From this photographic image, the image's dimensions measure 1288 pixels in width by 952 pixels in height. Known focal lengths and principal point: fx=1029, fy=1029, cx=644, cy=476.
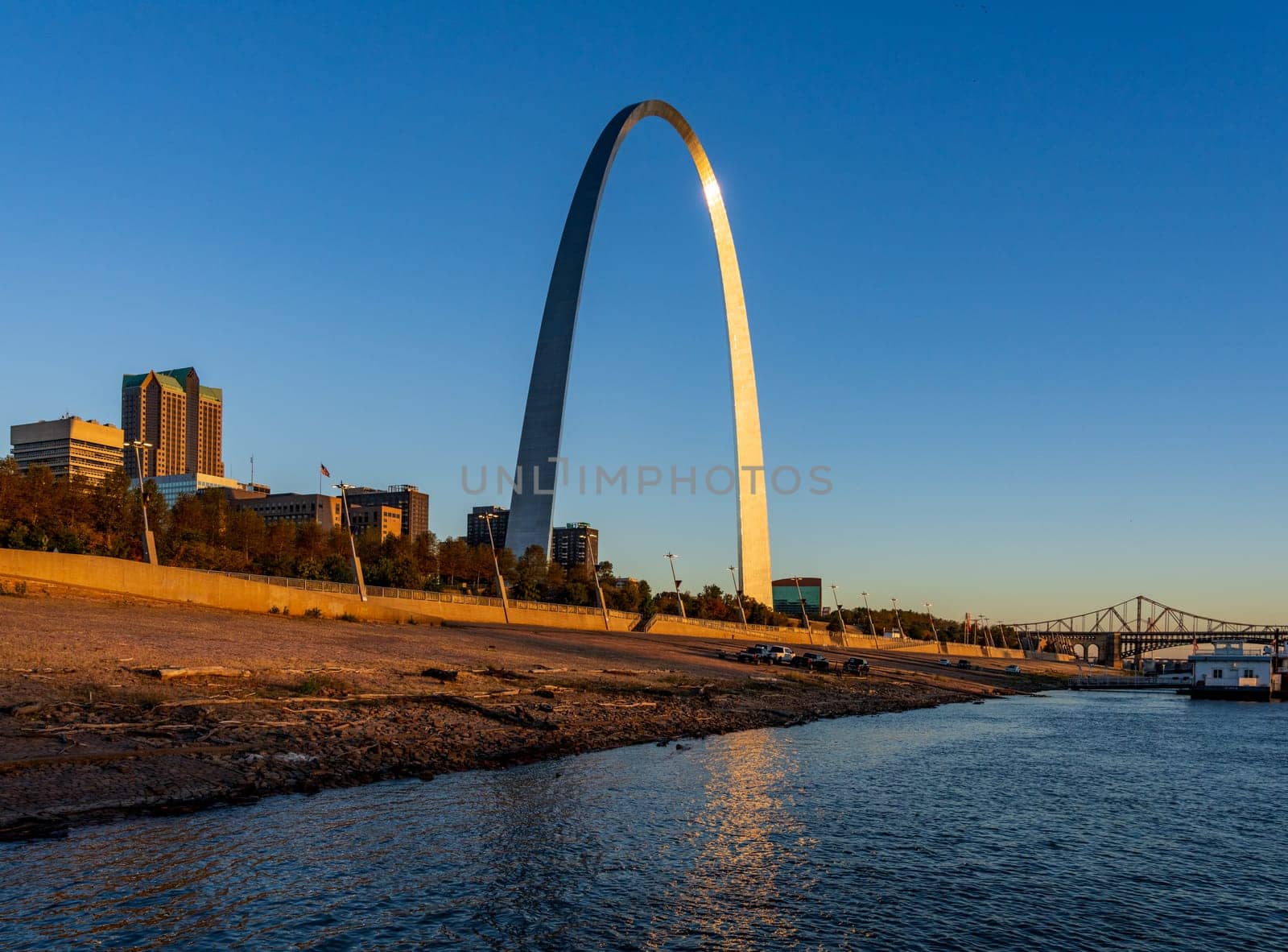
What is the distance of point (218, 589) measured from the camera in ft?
135

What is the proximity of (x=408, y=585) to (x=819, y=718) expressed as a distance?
146 feet

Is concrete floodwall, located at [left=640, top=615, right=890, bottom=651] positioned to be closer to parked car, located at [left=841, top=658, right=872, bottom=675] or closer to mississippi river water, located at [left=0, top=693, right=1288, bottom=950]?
parked car, located at [left=841, top=658, right=872, bottom=675]

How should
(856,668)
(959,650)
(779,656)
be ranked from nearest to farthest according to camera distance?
(779,656) → (856,668) → (959,650)

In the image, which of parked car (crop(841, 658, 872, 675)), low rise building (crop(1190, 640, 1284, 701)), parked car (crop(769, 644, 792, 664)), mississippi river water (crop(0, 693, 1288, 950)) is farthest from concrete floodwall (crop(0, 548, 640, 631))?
low rise building (crop(1190, 640, 1284, 701))

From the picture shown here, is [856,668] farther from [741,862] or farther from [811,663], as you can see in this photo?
[741,862]

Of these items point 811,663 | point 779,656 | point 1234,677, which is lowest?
point 1234,677

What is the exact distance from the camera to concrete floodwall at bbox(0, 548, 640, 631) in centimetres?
3769

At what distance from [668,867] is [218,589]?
31199 mm

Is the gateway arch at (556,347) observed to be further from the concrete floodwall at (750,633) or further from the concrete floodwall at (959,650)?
the concrete floodwall at (959,650)

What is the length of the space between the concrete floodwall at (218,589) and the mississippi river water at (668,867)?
22851 millimetres

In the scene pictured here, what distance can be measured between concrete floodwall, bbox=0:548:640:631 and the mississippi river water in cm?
2285

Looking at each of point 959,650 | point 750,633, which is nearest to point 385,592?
point 750,633

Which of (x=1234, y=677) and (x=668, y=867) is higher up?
(x=668, y=867)

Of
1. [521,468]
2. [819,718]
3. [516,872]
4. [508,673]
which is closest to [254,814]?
[516,872]
